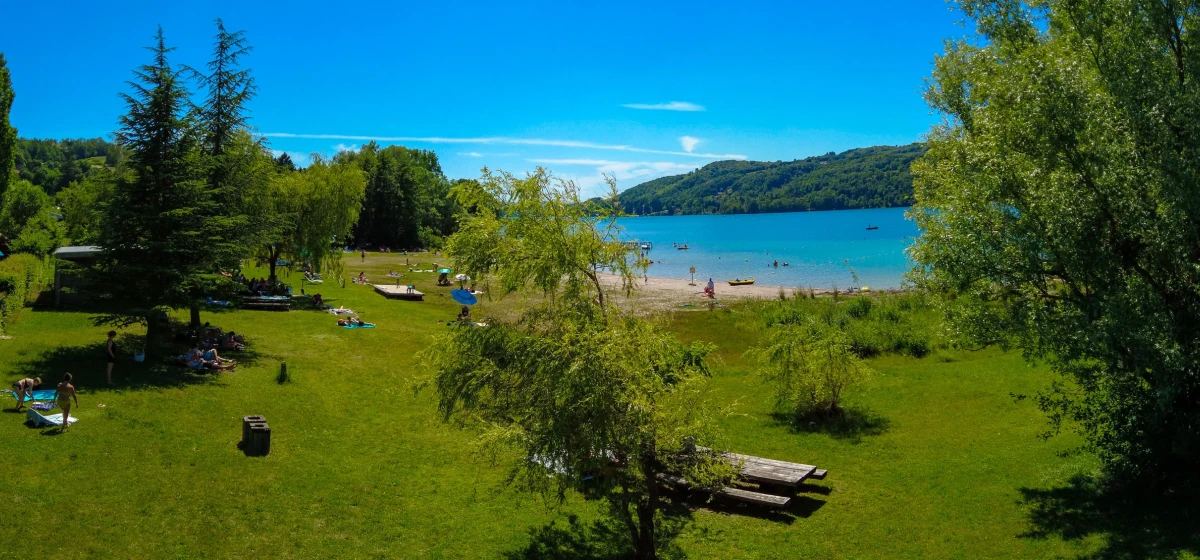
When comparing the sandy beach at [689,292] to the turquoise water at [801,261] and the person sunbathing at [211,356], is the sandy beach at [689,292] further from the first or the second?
the person sunbathing at [211,356]

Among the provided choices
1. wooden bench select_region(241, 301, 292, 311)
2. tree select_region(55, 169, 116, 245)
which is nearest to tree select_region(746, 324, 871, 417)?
tree select_region(55, 169, 116, 245)

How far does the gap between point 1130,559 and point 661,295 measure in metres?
48.4

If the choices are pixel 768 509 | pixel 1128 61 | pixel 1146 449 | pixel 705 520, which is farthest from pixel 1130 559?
pixel 1128 61

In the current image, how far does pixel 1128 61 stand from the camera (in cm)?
1254

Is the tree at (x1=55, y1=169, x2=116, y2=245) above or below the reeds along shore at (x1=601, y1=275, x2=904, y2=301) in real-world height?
above

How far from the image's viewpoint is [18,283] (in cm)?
2553

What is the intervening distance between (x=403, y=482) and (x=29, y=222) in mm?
51330

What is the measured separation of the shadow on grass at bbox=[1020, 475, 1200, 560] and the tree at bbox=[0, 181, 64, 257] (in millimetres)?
44812

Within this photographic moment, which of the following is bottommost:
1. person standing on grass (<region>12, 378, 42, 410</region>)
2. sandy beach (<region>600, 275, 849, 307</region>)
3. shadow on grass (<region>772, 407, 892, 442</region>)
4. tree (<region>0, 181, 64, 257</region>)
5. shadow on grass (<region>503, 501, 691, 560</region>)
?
shadow on grass (<region>503, 501, 691, 560</region>)

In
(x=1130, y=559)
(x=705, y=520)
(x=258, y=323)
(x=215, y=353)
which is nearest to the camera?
(x=1130, y=559)

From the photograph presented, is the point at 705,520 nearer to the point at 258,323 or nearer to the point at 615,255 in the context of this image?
the point at 615,255

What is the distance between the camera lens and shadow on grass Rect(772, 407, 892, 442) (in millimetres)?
20453

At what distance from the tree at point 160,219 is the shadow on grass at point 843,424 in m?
19.2

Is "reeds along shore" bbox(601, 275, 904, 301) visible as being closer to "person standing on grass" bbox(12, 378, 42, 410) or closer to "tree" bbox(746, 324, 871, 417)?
"tree" bbox(746, 324, 871, 417)
